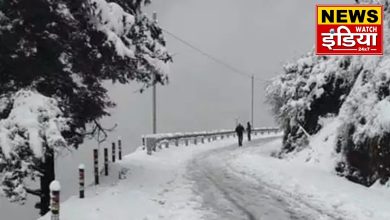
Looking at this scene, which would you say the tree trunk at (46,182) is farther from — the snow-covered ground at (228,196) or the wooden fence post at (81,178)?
the wooden fence post at (81,178)

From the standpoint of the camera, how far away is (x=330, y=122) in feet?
82.0

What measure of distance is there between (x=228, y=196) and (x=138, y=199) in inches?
96.8

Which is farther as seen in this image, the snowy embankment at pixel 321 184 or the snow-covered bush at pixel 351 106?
the snow-covered bush at pixel 351 106

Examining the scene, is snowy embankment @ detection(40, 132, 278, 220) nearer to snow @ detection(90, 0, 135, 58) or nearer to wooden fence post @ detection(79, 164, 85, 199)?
wooden fence post @ detection(79, 164, 85, 199)

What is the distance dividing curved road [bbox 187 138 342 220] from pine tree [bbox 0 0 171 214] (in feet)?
13.1

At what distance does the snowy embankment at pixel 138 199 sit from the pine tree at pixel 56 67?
5.01ft

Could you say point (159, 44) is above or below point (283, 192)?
above

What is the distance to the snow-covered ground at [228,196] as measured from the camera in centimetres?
1189

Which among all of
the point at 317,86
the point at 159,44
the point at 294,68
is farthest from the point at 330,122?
the point at 159,44

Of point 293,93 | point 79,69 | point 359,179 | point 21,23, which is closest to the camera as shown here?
point 21,23

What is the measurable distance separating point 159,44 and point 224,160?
346 inches

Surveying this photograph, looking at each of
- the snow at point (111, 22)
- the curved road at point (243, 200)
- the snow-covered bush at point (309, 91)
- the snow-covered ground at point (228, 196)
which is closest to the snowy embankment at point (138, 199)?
the snow-covered ground at point (228, 196)

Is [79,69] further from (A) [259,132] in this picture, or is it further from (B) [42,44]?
(A) [259,132]

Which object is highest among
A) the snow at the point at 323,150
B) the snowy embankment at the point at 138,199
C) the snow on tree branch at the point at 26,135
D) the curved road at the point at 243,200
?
the snow on tree branch at the point at 26,135
